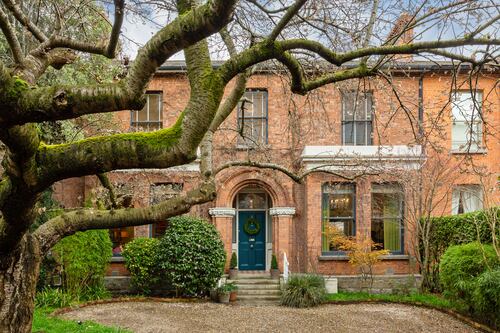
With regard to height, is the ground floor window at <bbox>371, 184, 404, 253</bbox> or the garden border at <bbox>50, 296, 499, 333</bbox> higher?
the ground floor window at <bbox>371, 184, 404, 253</bbox>

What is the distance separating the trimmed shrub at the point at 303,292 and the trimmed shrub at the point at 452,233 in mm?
4138

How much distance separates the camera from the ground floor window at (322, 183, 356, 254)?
16797 millimetres

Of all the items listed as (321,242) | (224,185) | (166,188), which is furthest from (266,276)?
(166,188)

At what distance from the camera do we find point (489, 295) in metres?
10.4

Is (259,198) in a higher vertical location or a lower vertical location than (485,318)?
higher

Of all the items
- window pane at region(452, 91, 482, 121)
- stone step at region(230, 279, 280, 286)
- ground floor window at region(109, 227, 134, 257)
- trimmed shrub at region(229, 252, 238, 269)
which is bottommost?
stone step at region(230, 279, 280, 286)

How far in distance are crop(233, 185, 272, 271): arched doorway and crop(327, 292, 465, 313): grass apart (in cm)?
396

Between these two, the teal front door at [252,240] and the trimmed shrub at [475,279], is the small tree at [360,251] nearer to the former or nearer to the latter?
the trimmed shrub at [475,279]

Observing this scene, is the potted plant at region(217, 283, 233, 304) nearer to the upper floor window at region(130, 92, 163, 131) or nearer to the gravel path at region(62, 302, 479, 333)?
the gravel path at region(62, 302, 479, 333)

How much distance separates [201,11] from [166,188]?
13.1 metres

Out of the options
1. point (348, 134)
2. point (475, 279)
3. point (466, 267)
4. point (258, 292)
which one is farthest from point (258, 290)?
point (475, 279)

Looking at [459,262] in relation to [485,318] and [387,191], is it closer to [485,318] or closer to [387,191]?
[485,318]

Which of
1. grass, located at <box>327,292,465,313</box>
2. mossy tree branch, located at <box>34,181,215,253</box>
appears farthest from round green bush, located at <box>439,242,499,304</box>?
mossy tree branch, located at <box>34,181,215,253</box>

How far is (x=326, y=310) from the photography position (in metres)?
13.4
